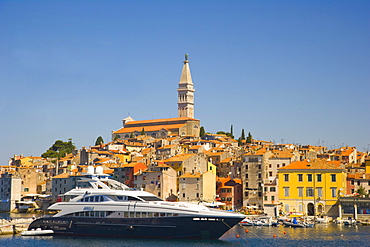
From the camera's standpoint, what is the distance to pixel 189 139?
125m

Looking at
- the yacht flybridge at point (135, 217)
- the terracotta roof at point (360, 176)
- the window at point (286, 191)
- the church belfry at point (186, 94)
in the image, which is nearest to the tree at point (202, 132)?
the church belfry at point (186, 94)

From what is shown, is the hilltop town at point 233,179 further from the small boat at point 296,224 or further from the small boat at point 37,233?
the small boat at point 296,224

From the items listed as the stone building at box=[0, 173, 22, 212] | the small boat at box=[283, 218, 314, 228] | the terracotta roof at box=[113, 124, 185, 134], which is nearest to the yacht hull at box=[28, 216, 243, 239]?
the small boat at box=[283, 218, 314, 228]

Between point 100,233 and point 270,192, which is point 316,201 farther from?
point 100,233

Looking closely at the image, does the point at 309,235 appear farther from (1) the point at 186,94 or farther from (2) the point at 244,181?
(1) the point at 186,94

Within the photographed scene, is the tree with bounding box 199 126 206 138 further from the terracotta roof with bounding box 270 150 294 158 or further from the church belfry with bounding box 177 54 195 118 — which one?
the terracotta roof with bounding box 270 150 294 158

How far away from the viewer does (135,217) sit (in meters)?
47.8

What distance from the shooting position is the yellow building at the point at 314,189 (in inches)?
2785

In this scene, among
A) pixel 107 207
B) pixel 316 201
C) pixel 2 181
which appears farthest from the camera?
pixel 2 181

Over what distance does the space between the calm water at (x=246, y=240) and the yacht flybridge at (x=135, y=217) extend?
0.69 metres

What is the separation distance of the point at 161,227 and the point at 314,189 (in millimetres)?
28927

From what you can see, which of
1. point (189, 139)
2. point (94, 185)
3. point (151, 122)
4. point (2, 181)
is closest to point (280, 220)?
point (94, 185)

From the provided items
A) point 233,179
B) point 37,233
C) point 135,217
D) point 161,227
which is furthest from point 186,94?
point 161,227

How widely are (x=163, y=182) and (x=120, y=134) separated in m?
75.4
